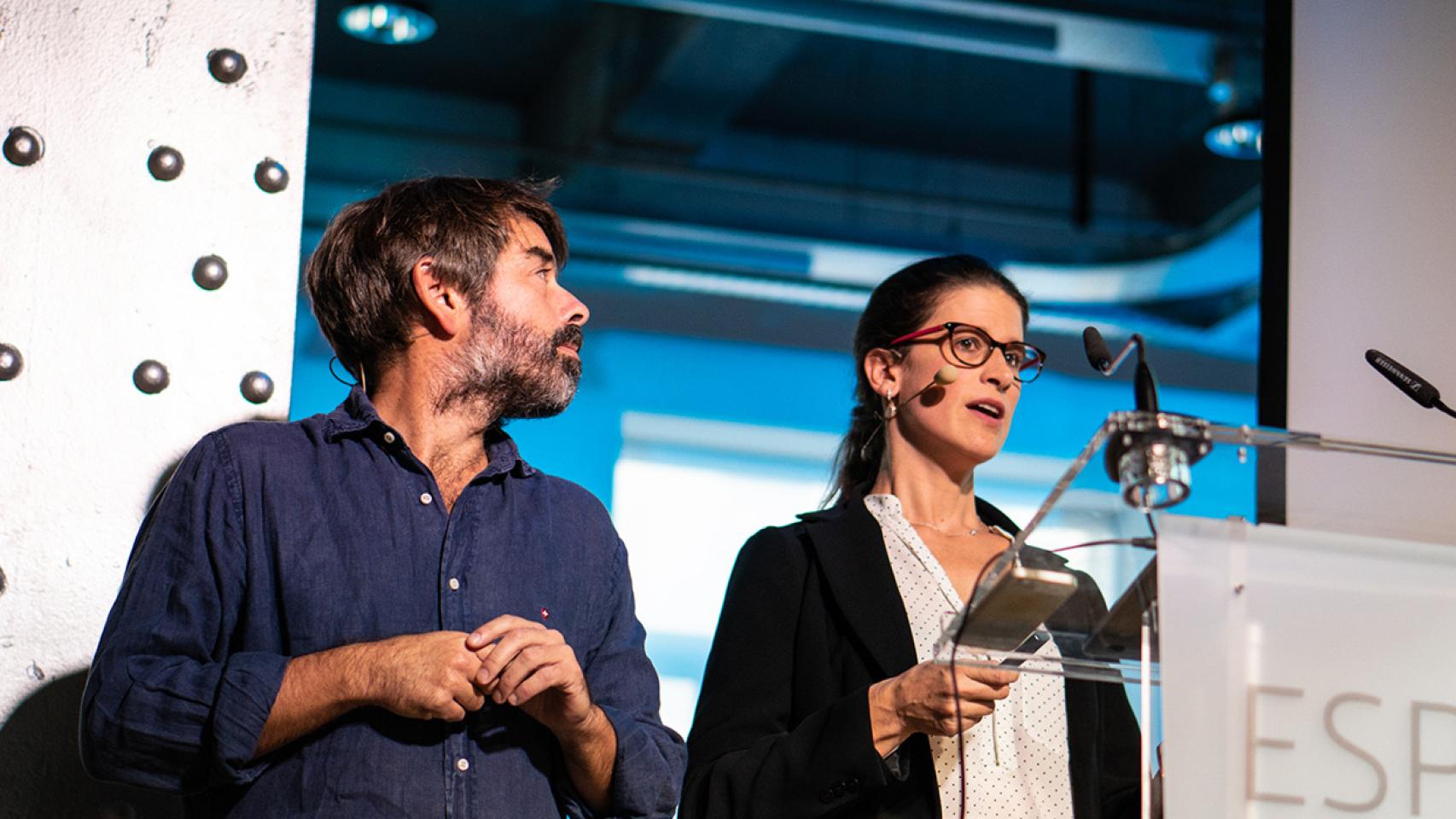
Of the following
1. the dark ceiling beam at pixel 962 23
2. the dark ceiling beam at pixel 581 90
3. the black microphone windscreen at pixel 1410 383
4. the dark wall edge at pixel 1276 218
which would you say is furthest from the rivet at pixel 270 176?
the dark ceiling beam at pixel 581 90

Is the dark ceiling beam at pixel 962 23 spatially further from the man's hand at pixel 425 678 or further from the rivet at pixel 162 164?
the man's hand at pixel 425 678

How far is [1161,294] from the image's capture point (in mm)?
7520

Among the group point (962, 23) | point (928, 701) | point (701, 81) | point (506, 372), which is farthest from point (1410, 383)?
point (701, 81)

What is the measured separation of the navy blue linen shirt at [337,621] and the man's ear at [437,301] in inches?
6.2

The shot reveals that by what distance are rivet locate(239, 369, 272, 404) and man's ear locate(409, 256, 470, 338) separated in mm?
218

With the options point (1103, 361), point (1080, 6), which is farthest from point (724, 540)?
point (1103, 361)

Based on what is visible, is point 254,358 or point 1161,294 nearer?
point 254,358

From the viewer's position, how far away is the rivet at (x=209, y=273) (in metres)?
2.09

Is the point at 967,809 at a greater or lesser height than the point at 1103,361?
lesser

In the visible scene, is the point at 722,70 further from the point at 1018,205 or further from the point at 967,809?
the point at 967,809

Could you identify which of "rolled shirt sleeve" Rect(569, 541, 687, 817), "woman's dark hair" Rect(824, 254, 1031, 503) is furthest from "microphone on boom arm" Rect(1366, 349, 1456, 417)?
"rolled shirt sleeve" Rect(569, 541, 687, 817)

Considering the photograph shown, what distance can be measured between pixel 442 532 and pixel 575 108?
197 inches

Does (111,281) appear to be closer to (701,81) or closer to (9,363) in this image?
(9,363)

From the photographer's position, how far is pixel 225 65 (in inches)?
84.7
